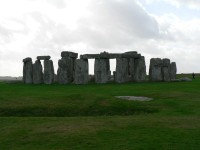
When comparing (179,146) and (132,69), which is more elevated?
(132,69)

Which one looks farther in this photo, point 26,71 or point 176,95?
point 26,71

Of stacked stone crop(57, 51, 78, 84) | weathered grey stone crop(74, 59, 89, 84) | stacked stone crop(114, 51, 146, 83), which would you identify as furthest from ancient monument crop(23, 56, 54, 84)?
stacked stone crop(114, 51, 146, 83)

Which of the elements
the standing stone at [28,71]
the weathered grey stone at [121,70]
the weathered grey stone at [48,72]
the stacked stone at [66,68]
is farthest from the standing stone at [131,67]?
the standing stone at [28,71]

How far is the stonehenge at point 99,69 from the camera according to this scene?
46.7 m

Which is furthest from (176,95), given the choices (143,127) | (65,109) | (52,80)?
(52,80)

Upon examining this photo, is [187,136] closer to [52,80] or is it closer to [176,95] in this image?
[176,95]

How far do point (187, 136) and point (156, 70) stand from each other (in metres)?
30.2

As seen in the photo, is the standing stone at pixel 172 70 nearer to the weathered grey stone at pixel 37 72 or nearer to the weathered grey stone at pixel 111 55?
the weathered grey stone at pixel 111 55

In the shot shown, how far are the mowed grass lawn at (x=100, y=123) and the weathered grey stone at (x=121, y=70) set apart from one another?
16557 mm

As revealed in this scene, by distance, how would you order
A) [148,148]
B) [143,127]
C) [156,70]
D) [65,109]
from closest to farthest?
[148,148]
[143,127]
[65,109]
[156,70]

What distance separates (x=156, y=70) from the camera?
47469 mm

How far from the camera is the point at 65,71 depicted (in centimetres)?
4800

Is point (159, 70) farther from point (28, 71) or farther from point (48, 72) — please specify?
point (28, 71)

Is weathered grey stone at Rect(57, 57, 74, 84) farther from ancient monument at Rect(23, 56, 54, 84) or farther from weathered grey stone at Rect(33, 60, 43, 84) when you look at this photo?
weathered grey stone at Rect(33, 60, 43, 84)
